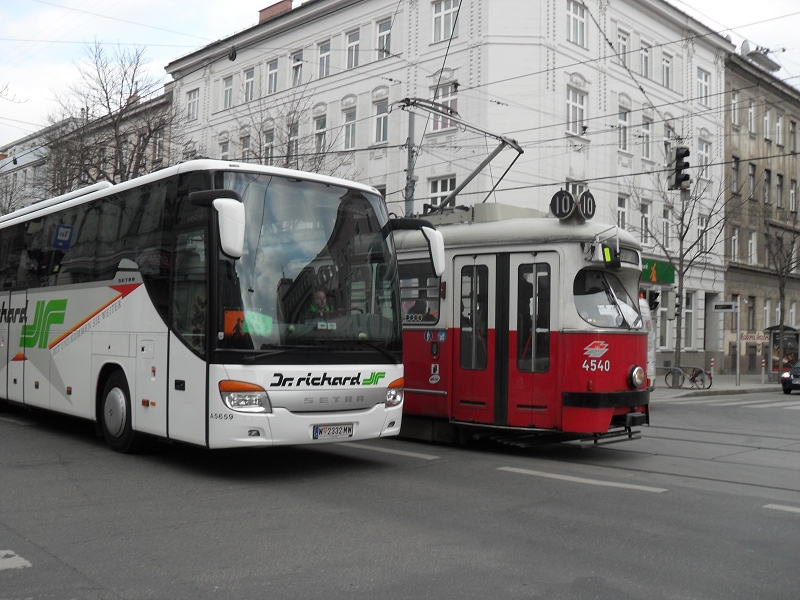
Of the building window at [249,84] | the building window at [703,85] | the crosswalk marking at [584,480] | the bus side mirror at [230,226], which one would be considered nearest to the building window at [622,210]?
the building window at [703,85]

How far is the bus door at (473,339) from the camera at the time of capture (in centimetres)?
1100

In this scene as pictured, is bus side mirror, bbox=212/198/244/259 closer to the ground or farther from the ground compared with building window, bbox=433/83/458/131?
closer to the ground

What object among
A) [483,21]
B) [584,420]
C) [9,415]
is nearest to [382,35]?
[483,21]

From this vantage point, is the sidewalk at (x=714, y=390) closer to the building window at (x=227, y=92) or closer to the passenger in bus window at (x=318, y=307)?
the passenger in bus window at (x=318, y=307)

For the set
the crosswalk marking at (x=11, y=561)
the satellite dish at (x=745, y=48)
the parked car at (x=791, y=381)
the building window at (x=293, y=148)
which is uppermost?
the satellite dish at (x=745, y=48)

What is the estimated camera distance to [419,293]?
11.9 metres

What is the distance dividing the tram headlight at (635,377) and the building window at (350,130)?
25848 mm

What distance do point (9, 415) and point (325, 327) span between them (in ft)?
27.2

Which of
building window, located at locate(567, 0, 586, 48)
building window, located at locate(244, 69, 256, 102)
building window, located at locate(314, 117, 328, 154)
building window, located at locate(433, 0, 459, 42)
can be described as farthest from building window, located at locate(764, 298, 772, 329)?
building window, located at locate(244, 69, 256, 102)

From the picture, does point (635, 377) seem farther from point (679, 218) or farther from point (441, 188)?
point (679, 218)

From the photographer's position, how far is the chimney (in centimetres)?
3988

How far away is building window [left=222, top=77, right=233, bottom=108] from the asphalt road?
31408 millimetres

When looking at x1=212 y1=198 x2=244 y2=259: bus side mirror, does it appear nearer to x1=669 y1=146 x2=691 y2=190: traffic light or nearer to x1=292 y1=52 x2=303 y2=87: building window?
x1=669 y1=146 x2=691 y2=190: traffic light

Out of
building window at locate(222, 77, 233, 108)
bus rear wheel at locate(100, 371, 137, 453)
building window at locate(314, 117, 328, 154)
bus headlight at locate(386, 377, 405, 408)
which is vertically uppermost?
building window at locate(222, 77, 233, 108)
